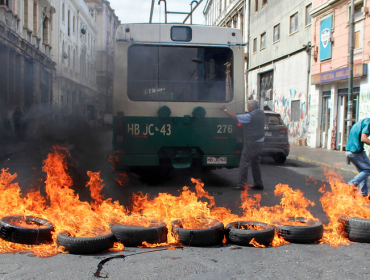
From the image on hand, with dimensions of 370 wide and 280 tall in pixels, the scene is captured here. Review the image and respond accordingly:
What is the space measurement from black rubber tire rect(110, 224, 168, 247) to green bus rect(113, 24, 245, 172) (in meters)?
3.43

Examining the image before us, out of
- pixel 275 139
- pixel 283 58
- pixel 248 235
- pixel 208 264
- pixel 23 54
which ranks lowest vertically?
pixel 208 264

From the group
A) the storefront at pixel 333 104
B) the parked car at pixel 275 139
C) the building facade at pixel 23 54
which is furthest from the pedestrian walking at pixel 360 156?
the building facade at pixel 23 54

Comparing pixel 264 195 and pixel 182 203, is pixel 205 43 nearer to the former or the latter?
pixel 264 195

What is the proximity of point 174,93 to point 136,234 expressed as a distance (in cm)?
395

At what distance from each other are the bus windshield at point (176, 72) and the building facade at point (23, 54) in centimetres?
971

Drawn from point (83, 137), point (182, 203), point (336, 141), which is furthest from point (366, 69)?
point (182, 203)

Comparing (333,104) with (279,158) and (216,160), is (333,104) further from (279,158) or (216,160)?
(216,160)

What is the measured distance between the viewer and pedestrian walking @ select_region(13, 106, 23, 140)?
14.1 m

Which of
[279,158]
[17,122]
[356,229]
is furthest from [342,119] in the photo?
[17,122]

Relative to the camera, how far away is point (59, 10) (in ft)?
59.0

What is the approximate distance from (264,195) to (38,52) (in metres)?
14.8

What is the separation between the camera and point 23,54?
719 inches

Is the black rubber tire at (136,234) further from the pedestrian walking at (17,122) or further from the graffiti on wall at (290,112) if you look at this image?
the graffiti on wall at (290,112)

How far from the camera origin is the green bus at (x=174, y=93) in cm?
707
